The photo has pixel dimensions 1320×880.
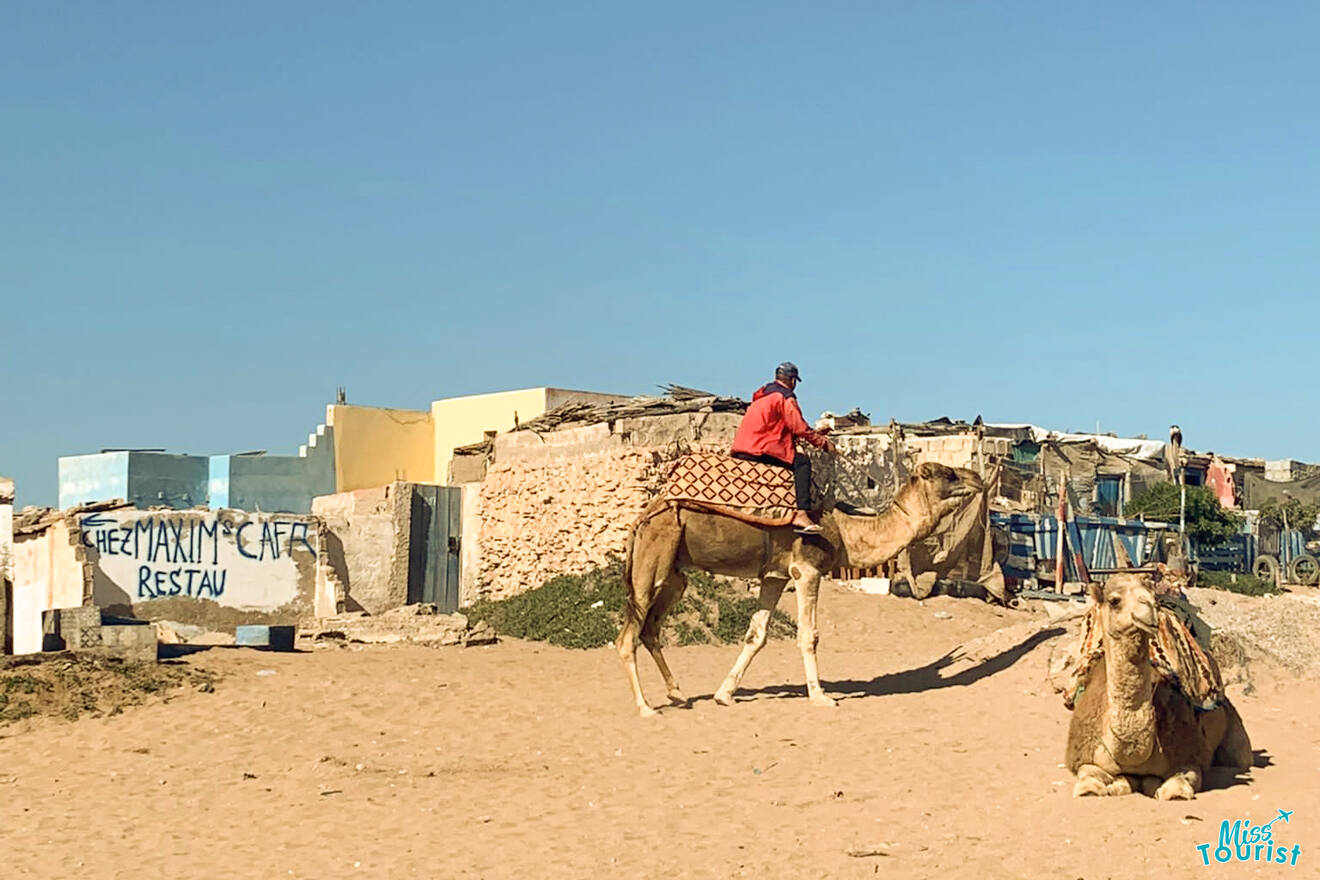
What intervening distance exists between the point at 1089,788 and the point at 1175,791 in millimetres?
489

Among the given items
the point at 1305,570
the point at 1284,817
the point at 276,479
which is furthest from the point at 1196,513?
the point at 1284,817

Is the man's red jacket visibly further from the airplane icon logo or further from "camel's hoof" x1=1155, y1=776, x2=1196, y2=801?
the airplane icon logo

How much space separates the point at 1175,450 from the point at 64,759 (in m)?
25.1

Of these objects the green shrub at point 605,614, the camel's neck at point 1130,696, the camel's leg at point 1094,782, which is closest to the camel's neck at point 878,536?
the green shrub at point 605,614

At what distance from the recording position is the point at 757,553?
13648 millimetres

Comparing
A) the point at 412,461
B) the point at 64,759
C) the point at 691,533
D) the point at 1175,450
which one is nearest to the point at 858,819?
the point at 691,533

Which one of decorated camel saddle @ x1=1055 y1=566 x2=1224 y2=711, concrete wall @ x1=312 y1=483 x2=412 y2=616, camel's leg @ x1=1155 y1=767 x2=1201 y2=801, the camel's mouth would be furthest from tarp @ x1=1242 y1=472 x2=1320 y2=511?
camel's leg @ x1=1155 y1=767 x2=1201 y2=801

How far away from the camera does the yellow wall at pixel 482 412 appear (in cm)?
3092

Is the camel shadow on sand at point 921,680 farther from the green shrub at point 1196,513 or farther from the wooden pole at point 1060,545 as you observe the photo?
the green shrub at point 1196,513

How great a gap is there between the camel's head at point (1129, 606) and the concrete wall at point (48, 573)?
15434 millimetres

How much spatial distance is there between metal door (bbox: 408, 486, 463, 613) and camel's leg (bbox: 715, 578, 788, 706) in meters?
11.3

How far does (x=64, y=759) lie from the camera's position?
12.1 m

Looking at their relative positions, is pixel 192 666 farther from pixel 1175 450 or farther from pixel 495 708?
pixel 1175 450

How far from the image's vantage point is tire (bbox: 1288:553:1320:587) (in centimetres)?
2912
